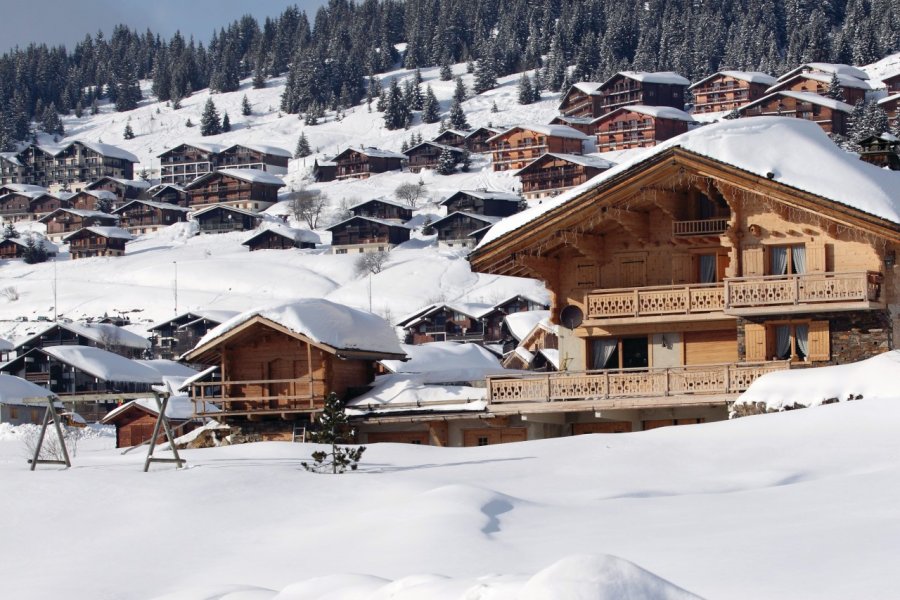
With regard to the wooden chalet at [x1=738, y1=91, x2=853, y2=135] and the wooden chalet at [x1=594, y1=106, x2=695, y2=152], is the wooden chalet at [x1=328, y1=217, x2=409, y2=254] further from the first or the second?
the wooden chalet at [x1=738, y1=91, x2=853, y2=135]

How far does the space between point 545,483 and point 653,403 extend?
44.0ft

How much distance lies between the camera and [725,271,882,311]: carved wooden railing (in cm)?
3109

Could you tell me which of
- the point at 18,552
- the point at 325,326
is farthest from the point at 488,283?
the point at 18,552

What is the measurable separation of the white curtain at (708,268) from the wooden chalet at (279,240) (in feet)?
346

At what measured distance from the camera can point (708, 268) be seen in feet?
115

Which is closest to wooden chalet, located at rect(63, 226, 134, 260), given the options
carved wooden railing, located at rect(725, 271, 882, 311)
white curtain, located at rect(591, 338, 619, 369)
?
white curtain, located at rect(591, 338, 619, 369)

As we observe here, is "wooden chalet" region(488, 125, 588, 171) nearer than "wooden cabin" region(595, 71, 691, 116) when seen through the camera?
Yes

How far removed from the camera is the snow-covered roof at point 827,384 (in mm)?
26463

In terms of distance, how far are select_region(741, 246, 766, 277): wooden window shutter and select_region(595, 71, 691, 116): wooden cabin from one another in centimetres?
14516

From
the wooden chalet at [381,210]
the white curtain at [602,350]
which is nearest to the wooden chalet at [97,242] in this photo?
the wooden chalet at [381,210]

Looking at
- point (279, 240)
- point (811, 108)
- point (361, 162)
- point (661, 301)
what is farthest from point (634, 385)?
point (361, 162)

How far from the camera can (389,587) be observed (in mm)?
10023

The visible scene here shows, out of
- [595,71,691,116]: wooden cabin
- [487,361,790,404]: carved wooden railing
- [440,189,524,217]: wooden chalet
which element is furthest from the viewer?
[595,71,691,116]: wooden cabin

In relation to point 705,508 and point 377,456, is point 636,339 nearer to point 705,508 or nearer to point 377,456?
point 377,456
